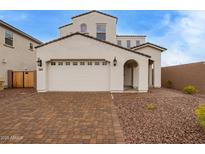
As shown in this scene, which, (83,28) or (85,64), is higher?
(83,28)

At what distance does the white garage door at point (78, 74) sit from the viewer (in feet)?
46.7

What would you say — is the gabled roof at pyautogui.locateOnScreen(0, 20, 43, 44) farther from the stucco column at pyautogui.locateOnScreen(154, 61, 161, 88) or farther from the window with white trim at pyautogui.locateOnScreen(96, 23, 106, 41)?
the stucco column at pyautogui.locateOnScreen(154, 61, 161, 88)

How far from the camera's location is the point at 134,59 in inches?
543

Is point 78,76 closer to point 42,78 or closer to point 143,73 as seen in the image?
point 42,78

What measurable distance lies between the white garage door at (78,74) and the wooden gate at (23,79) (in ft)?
18.7

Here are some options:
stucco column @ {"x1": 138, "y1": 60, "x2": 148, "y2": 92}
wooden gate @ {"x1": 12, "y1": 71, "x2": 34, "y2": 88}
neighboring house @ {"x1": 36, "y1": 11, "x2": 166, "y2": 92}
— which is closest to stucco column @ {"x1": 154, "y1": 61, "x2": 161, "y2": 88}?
neighboring house @ {"x1": 36, "y1": 11, "x2": 166, "y2": 92}

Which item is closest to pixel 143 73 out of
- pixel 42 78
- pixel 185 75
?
pixel 185 75

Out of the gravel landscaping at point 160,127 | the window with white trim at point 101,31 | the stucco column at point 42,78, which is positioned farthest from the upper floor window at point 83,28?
the gravel landscaping at point 160,127

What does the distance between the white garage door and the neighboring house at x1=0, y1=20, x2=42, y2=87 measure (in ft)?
20.2

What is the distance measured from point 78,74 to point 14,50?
922 cm

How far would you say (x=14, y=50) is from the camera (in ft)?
62.3

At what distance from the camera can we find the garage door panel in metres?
14.2
